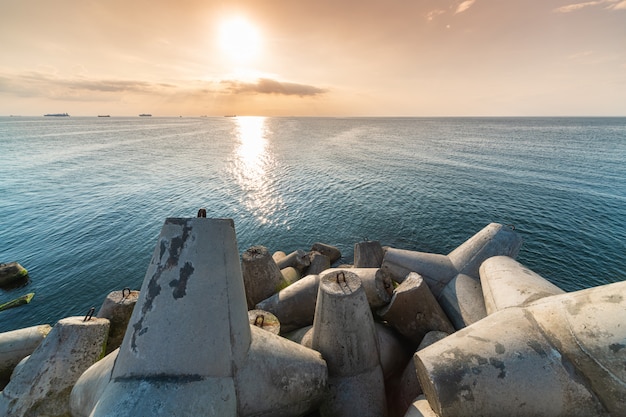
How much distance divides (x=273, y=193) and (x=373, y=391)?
79.8 ft

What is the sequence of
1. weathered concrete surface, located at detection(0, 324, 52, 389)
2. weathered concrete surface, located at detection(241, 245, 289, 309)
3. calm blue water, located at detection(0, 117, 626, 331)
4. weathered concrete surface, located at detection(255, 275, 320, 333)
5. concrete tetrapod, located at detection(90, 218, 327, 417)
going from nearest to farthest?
concrete tetrapod, located at detection(90, 218, 327, 417), weathered concrete surface, located at detection(255, 275, 320, 333), weathered concrete surface, located at detection(0, 324, 52, 389), weathered concrete surface, located at detection(241, 245, 289, 309), calm blue water, located at detection(0, 117, 626, 331)

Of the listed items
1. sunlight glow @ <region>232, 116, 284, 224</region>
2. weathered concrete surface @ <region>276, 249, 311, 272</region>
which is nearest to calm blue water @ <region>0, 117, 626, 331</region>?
sunlight glow @ <region>232, 116, 284, 224</region>

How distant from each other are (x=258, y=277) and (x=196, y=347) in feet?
17.3

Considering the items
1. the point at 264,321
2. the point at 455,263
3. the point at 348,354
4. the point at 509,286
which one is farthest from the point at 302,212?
the point at 348,354

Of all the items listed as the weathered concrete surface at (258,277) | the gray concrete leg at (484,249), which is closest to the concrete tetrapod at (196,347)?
the weathered concrete surface at (258,277)

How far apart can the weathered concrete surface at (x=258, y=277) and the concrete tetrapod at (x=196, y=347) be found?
15.3ft

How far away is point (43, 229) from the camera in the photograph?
20.0 meters

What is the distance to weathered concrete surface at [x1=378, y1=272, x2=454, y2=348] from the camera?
593 cm

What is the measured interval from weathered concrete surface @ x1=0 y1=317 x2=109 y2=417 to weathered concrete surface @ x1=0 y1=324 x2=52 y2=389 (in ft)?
11.2

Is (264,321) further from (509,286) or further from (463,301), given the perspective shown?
(509,286)

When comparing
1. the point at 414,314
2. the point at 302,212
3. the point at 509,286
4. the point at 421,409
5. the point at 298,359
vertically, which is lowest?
the point at 302,212

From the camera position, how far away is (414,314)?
595cm

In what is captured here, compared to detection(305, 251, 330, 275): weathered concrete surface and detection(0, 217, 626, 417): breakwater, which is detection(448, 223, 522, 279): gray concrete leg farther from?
detection(305, 251, 330, 275): weathered concrete surface

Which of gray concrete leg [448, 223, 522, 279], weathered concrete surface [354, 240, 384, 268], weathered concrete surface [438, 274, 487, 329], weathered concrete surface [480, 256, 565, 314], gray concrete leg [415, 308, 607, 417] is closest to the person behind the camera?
gray concrete leg [415, 308, 607, 417]
